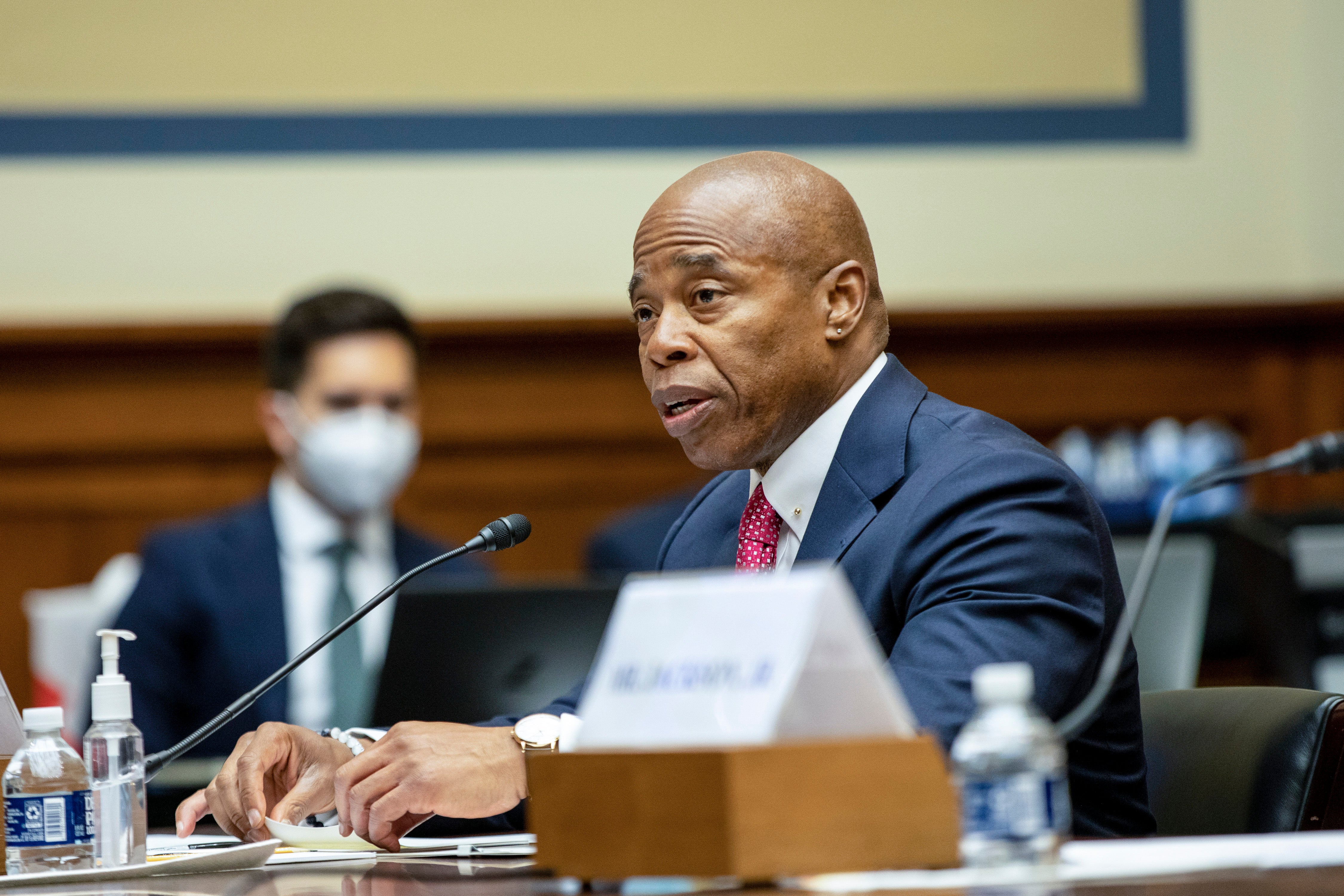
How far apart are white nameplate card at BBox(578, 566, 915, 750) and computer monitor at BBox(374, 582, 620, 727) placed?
3.89 feet

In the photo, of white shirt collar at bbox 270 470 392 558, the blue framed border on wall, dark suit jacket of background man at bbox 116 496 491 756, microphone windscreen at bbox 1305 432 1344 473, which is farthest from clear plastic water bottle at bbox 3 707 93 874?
the blue framed border on wall

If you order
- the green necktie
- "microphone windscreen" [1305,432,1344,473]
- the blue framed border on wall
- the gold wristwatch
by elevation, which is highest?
the blue framed border on wall

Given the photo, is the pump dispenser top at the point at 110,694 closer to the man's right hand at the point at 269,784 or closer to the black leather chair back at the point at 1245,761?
the man's right hand at the point at 269,784

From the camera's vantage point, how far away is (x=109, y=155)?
4.46 meters

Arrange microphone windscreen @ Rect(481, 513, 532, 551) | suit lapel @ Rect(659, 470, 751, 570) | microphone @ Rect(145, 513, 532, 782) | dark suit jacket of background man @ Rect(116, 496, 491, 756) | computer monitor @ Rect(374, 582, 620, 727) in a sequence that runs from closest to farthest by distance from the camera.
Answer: microphone @ Rect(145, 513, 532, 782) < microphone windscreen @ Rect(481, 513, 532, 551) < suit lapel @ Rect(659, 470, 751, 570) < computer monitor @ Rect(374, 582, 620, 727) < dark suit jacket of background man @ Rect(116, 496, 491, 756)

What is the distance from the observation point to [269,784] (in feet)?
5.39

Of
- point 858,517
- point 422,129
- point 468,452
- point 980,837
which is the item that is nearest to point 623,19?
point 422,129

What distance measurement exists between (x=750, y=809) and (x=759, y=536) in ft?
2.94

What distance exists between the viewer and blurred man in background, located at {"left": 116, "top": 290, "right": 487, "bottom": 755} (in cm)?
345

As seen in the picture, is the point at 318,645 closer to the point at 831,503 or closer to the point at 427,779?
the point at 427,779

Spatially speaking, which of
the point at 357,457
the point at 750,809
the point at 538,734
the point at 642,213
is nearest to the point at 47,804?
the point at 538,734

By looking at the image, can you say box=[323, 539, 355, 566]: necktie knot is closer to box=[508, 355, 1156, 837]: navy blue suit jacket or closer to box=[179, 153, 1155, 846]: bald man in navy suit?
box=[179, 153, 1155, 846]: bald man in navy suit

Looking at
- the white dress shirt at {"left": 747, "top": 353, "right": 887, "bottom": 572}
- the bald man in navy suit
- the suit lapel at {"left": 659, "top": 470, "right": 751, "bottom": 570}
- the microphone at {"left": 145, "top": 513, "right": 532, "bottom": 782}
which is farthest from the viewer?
the suit lapel at {"left": 659, "top": 470, "right": 751, "bottom": 570}

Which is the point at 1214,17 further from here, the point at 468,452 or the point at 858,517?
the point at 858,517
